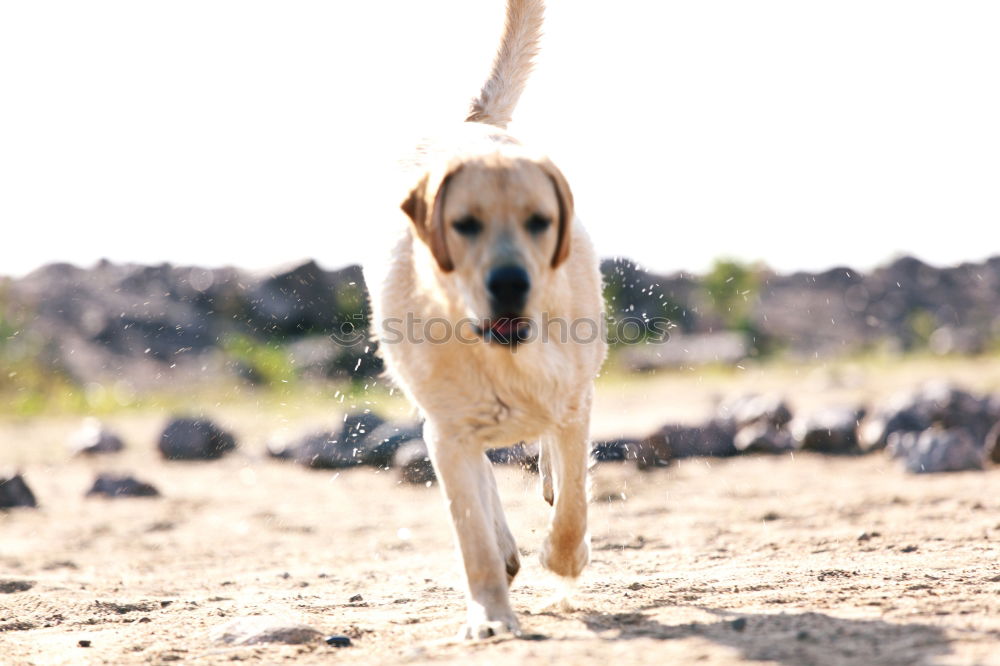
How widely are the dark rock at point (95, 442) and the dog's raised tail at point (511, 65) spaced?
888 cm

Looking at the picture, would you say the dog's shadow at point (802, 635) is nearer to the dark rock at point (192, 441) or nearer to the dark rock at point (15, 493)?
the dark rock at point (15, 493)

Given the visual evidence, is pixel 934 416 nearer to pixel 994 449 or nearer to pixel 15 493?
pixel 994 449

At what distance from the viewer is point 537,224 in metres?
4.15

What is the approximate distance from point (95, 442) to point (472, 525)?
10.2m

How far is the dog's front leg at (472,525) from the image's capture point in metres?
4.56

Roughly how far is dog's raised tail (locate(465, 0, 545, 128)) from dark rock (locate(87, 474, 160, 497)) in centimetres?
566

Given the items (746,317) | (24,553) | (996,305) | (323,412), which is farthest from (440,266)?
(996,305)

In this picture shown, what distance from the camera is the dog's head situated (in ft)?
13.1

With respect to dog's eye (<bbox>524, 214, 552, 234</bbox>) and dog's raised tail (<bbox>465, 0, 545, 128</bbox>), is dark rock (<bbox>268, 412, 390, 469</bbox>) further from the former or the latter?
dog's eye (<bbox>524, 214, 552, 234</bbox>)

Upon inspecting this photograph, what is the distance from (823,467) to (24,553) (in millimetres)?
6778

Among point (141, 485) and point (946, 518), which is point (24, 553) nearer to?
point (141, 485)

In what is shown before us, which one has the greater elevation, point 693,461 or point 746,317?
point 746,317

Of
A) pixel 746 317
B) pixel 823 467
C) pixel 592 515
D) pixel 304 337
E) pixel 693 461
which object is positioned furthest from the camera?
pixel 746 317

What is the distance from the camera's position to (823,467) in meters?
10.3
